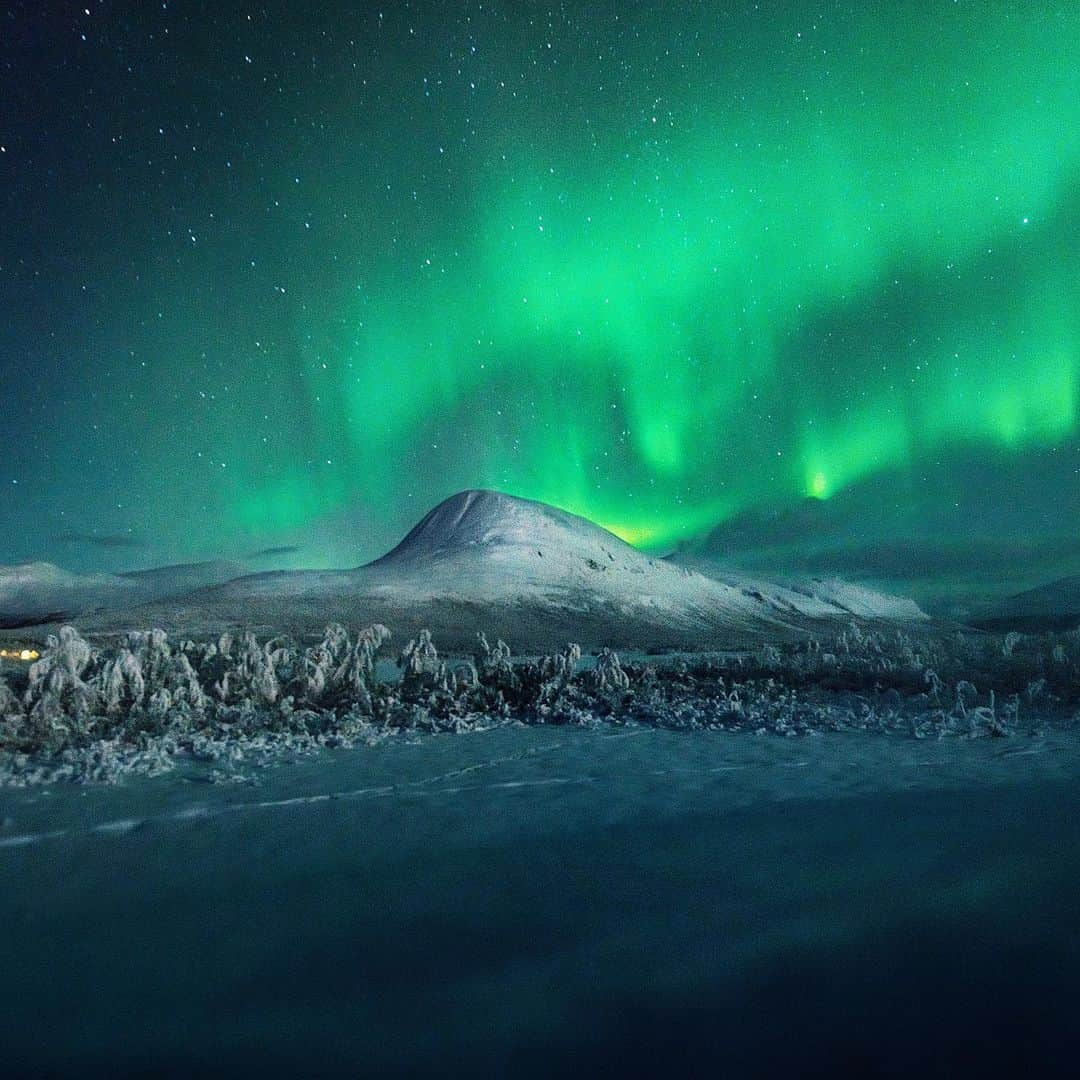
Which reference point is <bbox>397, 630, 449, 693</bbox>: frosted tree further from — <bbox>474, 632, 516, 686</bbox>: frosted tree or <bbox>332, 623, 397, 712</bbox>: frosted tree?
<bbox>474, 632, 516, 686</bbox>: frosted tree

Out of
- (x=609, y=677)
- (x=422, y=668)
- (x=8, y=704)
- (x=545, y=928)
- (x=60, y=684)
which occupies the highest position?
(x=60, y=684)

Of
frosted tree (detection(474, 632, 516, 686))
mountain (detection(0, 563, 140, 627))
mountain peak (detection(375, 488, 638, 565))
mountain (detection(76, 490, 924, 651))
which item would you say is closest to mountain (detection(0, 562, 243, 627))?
mountain (detection(0, 563, 140, 627))

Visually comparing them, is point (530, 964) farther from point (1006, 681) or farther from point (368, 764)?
point (1006, 681)

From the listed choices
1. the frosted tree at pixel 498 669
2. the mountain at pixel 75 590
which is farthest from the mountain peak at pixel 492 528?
the frosted tree at pixel 498 669

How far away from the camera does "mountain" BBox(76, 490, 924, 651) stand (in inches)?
2719

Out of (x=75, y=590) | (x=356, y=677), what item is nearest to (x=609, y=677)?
(x=356, y=677)

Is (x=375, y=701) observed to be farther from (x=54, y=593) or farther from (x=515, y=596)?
(x=54, y=593)

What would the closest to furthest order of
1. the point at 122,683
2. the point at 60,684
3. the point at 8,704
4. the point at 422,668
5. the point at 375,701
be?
1. the point at 8,704
2. the point at 60,684
3. the point at 122,683
4. the point at 375,701
5. the point at 422,668

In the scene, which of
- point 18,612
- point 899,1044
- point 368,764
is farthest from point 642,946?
point 18,612

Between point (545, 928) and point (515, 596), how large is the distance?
92.8 meters

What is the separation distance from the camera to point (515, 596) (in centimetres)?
9681

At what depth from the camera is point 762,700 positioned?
48.3ft

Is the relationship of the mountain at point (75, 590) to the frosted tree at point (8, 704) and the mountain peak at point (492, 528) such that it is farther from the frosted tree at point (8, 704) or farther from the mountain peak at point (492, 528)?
the frosted tree at point (8, 704)

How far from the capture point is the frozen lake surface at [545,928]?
3.15 m
